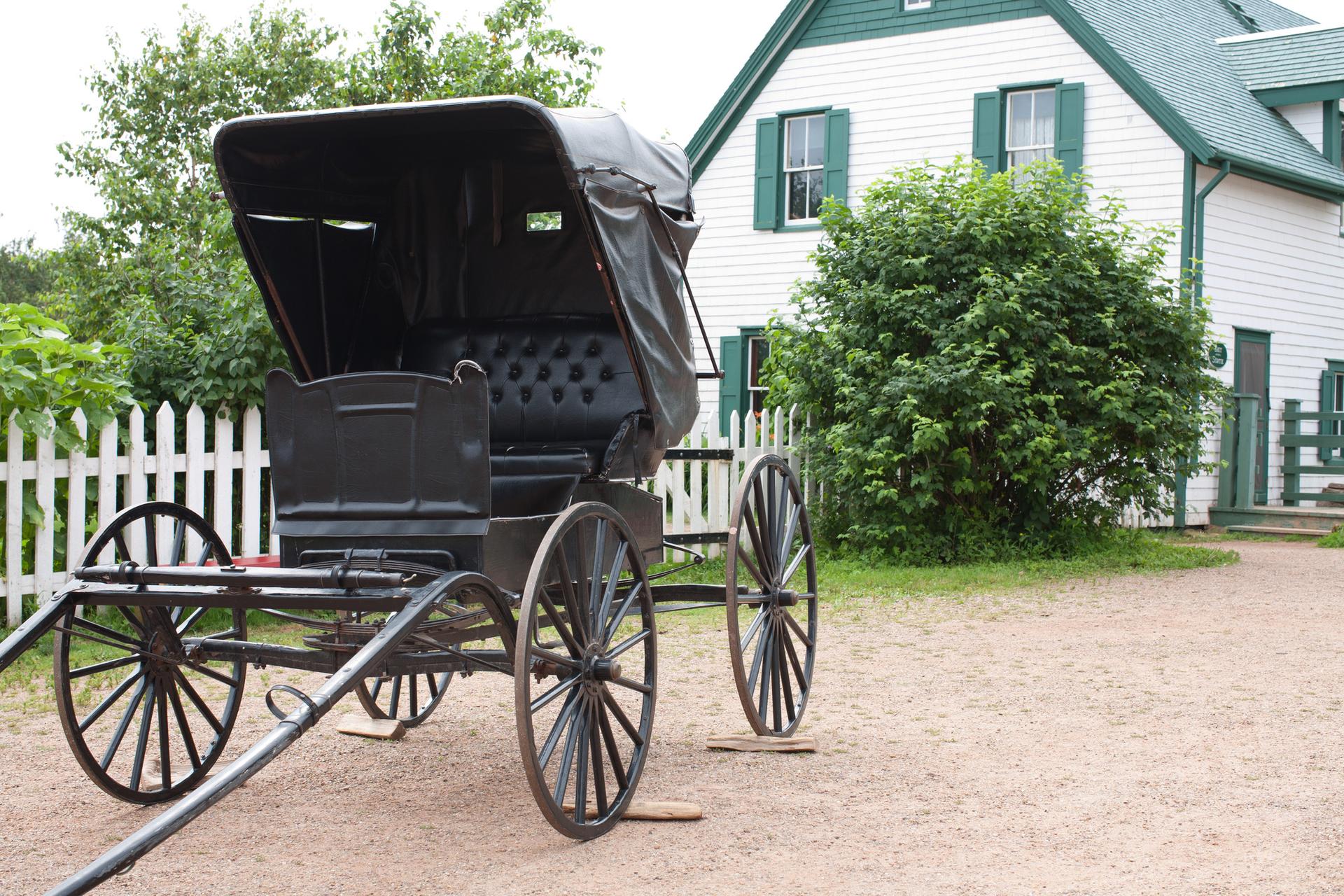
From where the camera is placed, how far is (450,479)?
451 cm

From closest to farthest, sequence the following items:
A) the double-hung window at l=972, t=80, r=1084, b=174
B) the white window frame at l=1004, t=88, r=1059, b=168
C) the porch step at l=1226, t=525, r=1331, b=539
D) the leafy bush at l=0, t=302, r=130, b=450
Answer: the leafy bush at l=0, t=302, r=130, b=450
the porch step at l=1226, t=525, r=1331, b=539
the double-hung window at l=972, t=80, r=1084, b=174
the white window frame at l=1004, t=88, r=1059, b=168

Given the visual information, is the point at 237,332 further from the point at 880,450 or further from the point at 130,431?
the point at 880,450

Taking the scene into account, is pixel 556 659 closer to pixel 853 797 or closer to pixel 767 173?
pixel 853 797

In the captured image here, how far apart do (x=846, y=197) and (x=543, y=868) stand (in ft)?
50.9

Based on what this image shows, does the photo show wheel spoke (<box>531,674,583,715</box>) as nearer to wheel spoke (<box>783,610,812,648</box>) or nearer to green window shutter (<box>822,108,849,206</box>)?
wheel spoke (<box>783,610,812,648</box>)

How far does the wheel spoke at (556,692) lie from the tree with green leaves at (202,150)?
507cm

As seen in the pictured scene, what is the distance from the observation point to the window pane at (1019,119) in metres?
17.8

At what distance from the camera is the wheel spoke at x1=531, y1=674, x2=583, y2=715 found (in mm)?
4242

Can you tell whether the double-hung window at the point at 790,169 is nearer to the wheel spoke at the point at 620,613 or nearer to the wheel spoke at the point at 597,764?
the wheel spoke at the point at 620,613

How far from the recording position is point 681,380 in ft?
19.1

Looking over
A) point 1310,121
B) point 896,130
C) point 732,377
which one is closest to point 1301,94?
point 1310,121

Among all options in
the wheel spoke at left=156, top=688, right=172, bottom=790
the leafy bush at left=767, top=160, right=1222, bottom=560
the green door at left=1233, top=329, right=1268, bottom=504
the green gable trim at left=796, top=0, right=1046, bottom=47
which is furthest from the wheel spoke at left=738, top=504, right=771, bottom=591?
the green gable trim at left=796, top=0, right=1046, bottom=47

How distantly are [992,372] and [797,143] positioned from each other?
8.61m

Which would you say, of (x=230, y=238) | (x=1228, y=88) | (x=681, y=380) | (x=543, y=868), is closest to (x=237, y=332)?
(x=230, y=238)
